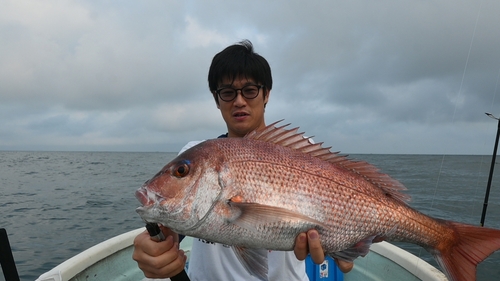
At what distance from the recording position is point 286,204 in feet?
5.47

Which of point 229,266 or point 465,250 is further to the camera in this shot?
point 229,266

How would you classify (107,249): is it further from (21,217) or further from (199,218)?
(21,217)

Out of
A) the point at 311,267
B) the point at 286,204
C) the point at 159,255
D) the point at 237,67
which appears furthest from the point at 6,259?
the point at 311,267

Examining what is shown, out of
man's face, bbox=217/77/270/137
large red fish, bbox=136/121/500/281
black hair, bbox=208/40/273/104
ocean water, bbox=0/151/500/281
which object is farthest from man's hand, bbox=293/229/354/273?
ocean water, bbox=0/151/500/281

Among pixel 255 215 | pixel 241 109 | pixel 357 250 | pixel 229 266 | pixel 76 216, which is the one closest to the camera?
pixel 255 215

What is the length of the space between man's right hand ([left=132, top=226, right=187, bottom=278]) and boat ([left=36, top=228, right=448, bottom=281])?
200 cm

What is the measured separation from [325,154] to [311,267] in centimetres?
218

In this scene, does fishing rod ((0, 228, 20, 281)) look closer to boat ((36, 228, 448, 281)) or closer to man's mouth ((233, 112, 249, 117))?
boat ((36, 228, 448, 281))

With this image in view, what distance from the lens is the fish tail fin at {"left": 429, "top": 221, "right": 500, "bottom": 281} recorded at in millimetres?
1866

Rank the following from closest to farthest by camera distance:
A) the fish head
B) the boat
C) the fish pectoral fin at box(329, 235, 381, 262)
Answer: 1. the fish head
2. the fish pectoral fin at box(329, 235, 381, 262)
3. the boat

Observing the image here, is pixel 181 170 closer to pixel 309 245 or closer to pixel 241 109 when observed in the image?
pixel 309 245

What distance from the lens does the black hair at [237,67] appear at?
262 cm

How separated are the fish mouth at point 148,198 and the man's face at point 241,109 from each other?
117 cm

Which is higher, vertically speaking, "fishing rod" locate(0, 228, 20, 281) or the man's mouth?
the man's mouth
